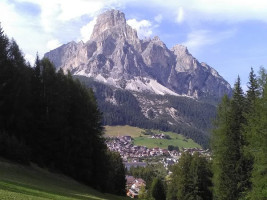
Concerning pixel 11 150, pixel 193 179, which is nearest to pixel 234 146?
pixel 11 150

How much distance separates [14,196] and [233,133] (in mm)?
26493

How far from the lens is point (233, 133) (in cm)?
4041

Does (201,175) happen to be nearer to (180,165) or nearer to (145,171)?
(180,165)

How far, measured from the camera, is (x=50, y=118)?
52.0 m

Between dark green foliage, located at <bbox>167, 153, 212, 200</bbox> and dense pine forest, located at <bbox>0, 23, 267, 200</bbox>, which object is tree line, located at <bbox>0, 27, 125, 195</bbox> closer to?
dense pine forest, located at <bbox>0, 23, 267, 200</bbox>

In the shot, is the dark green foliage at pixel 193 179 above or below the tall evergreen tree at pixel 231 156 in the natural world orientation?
below

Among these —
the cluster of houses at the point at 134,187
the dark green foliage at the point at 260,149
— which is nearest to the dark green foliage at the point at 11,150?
the dark green foliage at the point at 260,149

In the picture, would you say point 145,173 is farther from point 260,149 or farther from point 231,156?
point 260,149

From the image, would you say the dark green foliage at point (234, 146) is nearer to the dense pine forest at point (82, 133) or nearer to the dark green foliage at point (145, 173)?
the dense pine forest at point (82, 133)

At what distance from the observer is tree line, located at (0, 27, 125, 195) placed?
48.4 meters

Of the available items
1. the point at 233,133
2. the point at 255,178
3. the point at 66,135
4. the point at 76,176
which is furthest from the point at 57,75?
the point at 255,178

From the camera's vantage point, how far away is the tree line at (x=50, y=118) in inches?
1905

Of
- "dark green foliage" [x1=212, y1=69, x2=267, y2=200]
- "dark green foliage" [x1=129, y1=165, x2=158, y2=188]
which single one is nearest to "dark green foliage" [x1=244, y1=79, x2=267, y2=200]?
"dark green foliage" [x1=212, y1=69, x2=267, y2=200]

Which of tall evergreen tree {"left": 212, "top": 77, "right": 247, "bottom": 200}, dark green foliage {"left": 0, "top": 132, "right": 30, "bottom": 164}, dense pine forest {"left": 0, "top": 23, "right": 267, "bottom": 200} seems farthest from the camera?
dark green foliage {"left": 0, "top": 132, "right": 30, "bottom": 164}
